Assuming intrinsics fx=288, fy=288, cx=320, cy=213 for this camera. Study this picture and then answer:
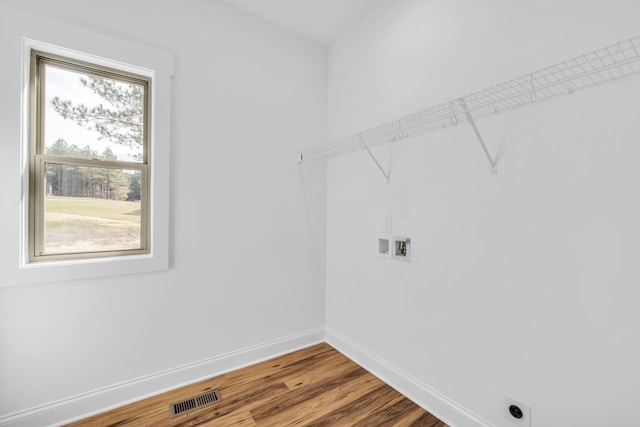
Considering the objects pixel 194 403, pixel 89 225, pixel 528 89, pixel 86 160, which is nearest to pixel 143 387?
pixel 194 403

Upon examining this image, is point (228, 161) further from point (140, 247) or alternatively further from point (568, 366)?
point (568, 366)

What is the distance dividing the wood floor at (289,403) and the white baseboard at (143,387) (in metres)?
0.05

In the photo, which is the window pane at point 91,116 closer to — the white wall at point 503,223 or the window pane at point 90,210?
the window pane at point 90,210

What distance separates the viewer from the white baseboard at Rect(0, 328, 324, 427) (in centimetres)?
160

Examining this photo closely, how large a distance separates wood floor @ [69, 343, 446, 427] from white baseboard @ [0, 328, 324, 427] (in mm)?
46

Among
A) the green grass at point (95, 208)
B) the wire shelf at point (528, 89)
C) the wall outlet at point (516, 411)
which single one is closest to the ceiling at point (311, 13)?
the wire shelf at point (528, 89)

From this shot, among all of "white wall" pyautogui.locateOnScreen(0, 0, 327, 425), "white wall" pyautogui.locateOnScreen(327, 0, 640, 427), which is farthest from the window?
"white wall" pyautogui.locateOnScreen(327, 0, 640, 427)

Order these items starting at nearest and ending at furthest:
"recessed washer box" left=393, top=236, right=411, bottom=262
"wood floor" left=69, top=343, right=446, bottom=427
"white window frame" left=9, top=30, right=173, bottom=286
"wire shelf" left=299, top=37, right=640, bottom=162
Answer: "wire shelf" left=299, top=37, right=640, bottom=162 → "white window frame" left=9, top=30, right=173, bottom=286 → "wood floor" left=69, top=343, right=446, bottom=427 → "recessed washer box" left=393, top=236, right=411, bottom=262

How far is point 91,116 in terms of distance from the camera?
180 centimetres

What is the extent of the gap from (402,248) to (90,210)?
80.2 inches

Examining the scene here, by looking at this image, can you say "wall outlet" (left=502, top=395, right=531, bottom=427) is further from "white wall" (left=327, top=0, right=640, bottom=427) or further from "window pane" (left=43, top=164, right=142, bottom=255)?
"window pane" (left=43, top=164, right=142, bottom=255)

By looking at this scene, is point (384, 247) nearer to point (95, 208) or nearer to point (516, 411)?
point (516, 411)

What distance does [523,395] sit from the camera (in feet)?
4.49

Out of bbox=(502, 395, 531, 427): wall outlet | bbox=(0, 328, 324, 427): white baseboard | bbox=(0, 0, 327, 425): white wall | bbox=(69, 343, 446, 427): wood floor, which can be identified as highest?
bbox=(0, 0, 327, 425): white wall
